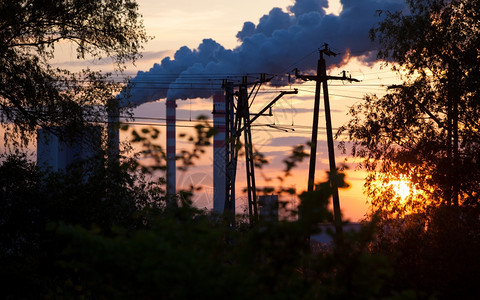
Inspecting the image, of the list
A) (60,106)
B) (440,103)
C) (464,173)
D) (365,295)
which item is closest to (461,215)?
(464,173)

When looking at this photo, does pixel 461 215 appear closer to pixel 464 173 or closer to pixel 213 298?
pixel 464 173

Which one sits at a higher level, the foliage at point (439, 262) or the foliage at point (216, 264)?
the foliage at point (216, 264)

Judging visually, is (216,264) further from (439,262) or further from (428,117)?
(428,117)

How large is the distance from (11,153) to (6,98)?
2.02 m

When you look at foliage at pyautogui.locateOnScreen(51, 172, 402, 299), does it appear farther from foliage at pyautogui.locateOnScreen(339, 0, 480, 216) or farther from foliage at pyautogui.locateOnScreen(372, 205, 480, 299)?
foliage at pyautogui.locateOnScreen(339, 0, 480, 216)

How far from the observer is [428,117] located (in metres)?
28.0

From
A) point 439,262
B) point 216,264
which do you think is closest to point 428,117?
point 439,262

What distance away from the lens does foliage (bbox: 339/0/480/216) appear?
26.2 m

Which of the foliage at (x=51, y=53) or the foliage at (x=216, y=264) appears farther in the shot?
the foliage at (x=51, y=53)

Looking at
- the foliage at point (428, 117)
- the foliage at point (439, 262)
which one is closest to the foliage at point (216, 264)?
the foliage at point (439, 262)

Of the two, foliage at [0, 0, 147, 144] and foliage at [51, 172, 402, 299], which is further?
foliage at [0, 0, 147, 144]

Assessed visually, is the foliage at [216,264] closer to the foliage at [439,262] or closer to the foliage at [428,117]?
the foliage at [439,262]

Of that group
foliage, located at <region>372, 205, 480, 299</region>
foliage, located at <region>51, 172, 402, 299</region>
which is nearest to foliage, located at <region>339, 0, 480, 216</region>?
foliage, located at <region>372, 205, 480, 299</region>

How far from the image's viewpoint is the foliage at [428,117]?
86.1ft
